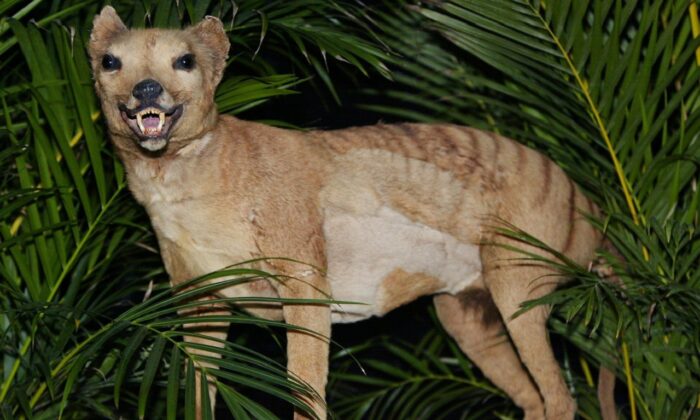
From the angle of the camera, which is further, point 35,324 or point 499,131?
point 499,131

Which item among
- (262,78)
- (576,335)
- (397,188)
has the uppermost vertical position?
(262,78)

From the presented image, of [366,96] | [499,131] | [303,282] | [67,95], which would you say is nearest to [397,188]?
[303,282]

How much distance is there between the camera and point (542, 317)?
319 cm

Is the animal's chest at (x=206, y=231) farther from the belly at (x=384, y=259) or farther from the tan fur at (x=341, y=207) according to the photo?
the belly at (x=384, y=259)

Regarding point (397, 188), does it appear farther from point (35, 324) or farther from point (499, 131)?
point (35, 324)

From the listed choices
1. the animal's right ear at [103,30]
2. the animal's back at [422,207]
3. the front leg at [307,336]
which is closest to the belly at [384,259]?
the animal's back at [422,207]

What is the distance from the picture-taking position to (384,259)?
3133 mm

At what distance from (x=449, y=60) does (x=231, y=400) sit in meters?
1.70

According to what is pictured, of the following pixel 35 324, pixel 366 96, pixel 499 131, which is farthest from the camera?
pixel 366 96

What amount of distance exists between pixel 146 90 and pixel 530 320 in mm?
1281

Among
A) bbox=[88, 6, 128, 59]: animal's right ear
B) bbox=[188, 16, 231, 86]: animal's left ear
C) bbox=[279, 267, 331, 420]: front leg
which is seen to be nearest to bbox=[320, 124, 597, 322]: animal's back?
bbox=[279, 267, 331, 420]: front leg

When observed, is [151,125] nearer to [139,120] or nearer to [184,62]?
[139,120]

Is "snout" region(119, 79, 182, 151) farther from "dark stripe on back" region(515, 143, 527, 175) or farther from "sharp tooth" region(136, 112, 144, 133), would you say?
"dark stripe on back" region(515, 143, 527, 175)

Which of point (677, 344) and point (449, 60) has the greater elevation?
point (449, 60)
